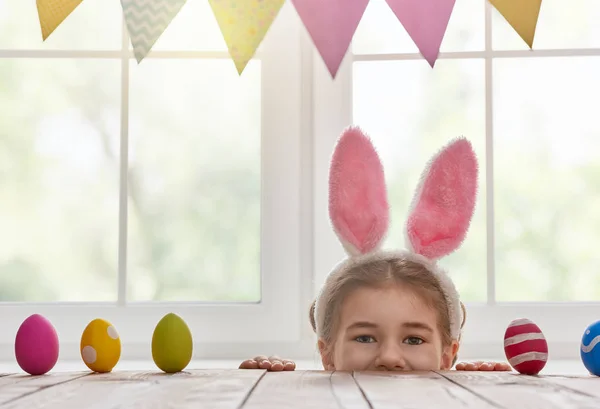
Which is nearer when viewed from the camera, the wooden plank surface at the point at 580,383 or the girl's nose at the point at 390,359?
the wooden plank surface at the point at 580,383

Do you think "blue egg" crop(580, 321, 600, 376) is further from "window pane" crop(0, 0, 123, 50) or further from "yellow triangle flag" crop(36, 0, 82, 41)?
"window pane" crop(0, 0, 123, 50)

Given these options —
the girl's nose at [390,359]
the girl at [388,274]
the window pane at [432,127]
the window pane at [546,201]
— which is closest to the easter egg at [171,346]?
the girl at [388,274]

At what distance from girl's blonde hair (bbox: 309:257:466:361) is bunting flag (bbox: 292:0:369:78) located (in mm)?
418

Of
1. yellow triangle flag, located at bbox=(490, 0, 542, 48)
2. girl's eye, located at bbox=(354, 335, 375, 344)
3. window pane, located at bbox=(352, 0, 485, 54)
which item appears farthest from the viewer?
window pane, located at bbox=(352, 0, 485, 54)

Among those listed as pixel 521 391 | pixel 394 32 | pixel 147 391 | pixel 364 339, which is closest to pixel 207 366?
pixel 364 339

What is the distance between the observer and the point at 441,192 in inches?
51.8

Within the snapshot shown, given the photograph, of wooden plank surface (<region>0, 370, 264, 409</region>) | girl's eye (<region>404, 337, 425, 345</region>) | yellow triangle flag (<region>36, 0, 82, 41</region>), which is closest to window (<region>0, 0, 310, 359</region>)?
yellow triangle flag (<region>36, 0, 82, 41</region>)

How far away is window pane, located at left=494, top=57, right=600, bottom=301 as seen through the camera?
3.52 metres

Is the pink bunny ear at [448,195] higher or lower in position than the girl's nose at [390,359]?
higher

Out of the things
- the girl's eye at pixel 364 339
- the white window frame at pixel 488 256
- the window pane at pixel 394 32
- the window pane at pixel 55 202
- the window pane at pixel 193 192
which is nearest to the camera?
the girl's eye at pixel 364 339

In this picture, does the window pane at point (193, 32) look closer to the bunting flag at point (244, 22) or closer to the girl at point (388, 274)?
the bunting flag at point (244, 22)

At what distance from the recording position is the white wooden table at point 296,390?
73cm

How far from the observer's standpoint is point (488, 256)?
167 cm

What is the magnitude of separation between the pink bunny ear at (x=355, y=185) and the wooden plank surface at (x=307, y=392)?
0.37 meters
